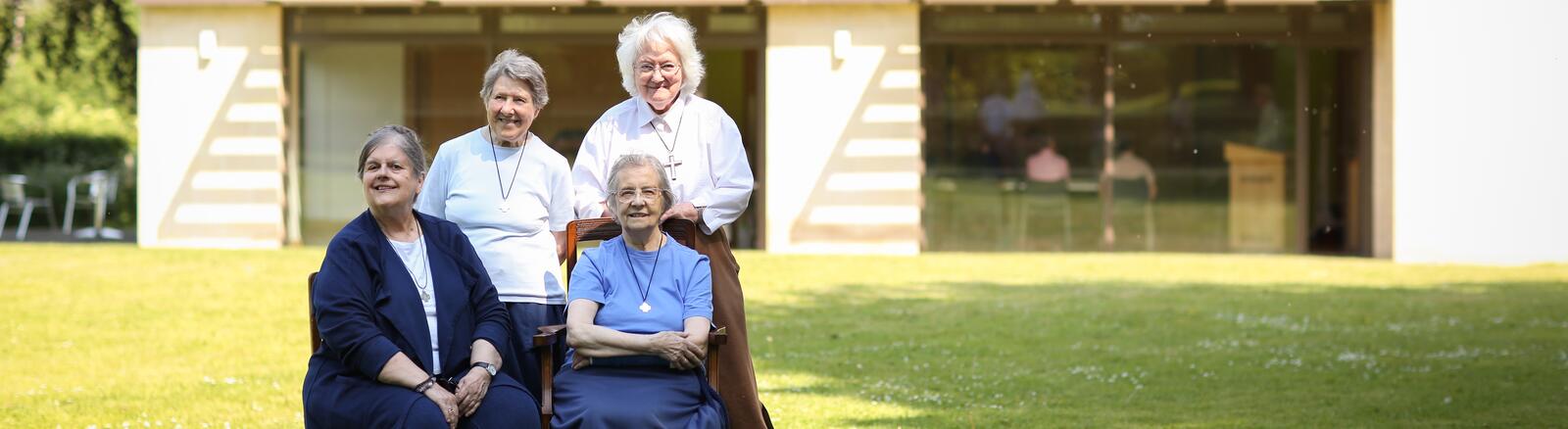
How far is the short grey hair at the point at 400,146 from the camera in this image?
16.0 ft

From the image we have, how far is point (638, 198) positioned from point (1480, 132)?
45.5ft

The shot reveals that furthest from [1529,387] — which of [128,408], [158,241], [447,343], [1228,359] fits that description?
[158,241]

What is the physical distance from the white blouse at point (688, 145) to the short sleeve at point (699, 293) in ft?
0.75

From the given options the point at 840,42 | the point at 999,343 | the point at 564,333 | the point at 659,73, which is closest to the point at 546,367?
the point at 564,333

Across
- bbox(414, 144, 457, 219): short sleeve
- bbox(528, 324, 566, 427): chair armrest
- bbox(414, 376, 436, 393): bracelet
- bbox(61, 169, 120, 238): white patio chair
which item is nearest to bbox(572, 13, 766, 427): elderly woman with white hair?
A: bbox(414, 144, 457, 219): short sleeve

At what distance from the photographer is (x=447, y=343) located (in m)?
4.90

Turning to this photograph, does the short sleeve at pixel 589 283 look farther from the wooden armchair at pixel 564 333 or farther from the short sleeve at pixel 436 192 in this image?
the short sleeve at pixel 436 192

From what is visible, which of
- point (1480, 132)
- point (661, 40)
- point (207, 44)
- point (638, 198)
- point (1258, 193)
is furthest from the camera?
point (1258, 193)

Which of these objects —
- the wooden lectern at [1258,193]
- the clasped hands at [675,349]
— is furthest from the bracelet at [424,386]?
the wooden lectern at [1258,193]

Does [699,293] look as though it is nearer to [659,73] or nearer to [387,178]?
[659,73]

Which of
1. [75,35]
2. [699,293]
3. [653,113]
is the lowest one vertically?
[699,293]

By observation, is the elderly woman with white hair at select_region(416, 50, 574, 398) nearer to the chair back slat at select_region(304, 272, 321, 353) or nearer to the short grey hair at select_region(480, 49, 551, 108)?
the short grey hair at select_region(480, 49, 551, 108)

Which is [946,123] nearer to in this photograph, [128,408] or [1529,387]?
[1529,387]

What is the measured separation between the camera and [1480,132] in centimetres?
1694
